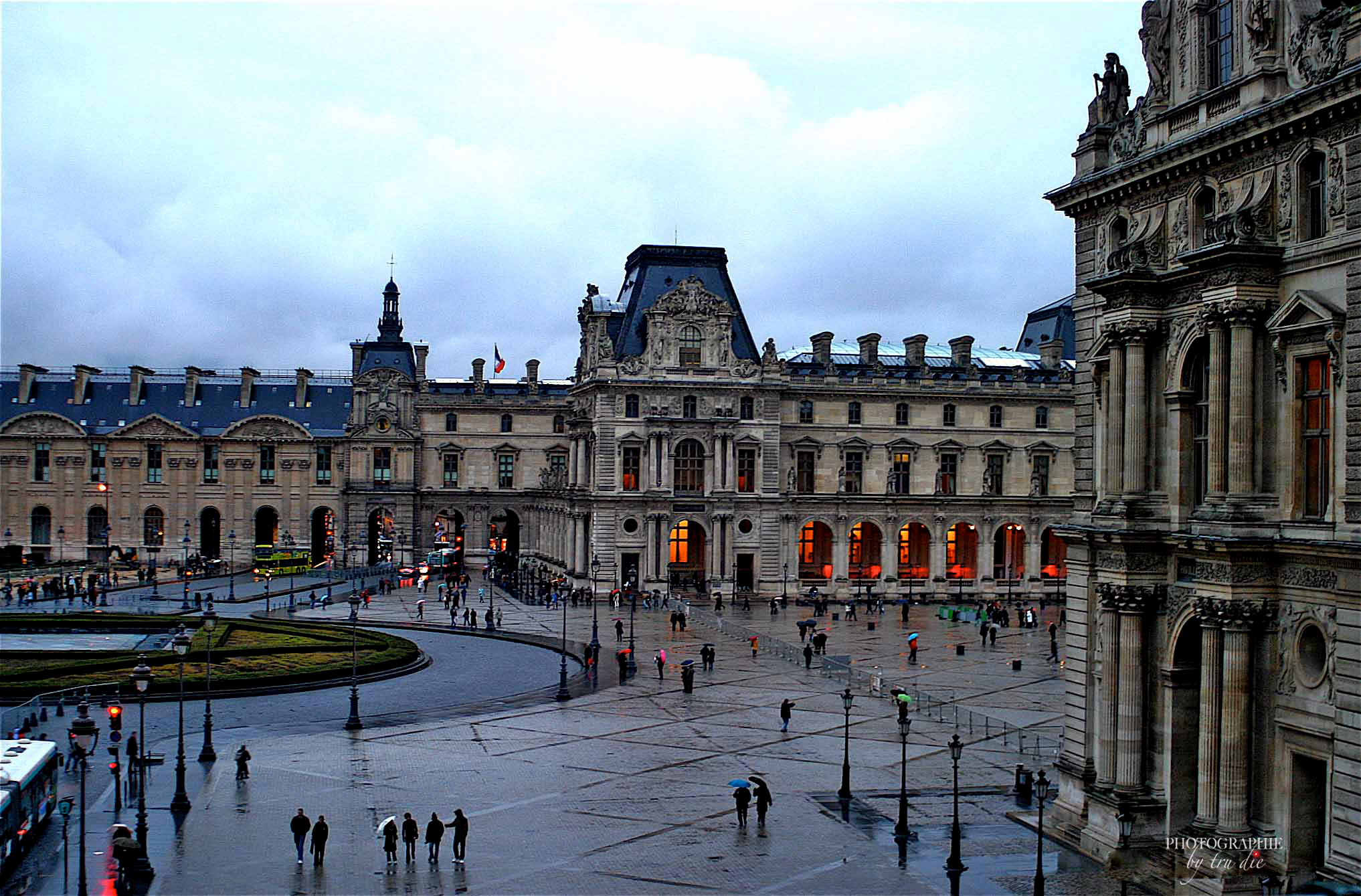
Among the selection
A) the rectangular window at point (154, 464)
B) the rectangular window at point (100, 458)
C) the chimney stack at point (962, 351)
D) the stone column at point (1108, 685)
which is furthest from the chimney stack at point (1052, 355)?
the rectangular window at point (100, 458)

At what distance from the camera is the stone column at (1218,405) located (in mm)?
25172

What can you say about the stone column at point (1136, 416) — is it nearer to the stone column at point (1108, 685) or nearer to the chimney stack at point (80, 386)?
the stone column at point (1108, 685)

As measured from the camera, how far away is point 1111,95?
3066 cm

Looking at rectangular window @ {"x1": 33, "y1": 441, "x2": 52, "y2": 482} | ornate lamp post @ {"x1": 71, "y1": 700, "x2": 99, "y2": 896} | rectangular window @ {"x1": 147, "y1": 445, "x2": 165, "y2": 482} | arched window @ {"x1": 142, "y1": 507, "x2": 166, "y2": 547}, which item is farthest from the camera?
arched window @ {"x1": 142, "y1": 507, "x2": 166, "y2": 547}

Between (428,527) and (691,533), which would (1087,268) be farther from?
(428,527)

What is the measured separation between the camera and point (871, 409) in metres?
93.6

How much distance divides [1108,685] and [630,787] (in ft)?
46.2

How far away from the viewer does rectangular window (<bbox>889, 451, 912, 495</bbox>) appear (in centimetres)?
9362

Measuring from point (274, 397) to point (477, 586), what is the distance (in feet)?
110

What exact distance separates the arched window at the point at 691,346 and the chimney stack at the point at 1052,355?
98.2 feet

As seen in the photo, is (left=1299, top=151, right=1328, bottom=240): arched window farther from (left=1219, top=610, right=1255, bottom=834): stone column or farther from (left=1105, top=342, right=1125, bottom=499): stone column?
(left=1219, top=610, right=1255, bottom=834): stone column

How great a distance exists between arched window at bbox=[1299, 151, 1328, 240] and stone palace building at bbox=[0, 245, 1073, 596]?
6377 cm

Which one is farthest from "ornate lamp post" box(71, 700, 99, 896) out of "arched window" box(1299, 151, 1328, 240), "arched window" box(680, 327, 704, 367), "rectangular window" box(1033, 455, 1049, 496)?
"rectangular window" box(1033, 455, 1049, 496)

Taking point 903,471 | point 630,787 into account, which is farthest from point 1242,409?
point 903,471
